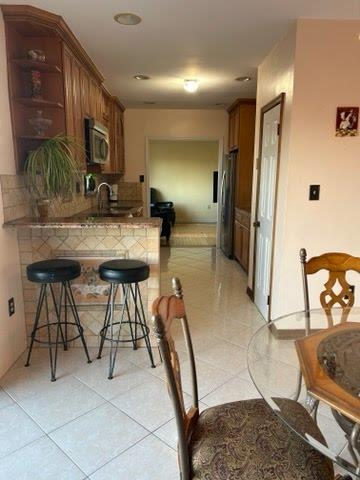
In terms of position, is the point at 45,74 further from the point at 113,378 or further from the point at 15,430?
the point at 15,430

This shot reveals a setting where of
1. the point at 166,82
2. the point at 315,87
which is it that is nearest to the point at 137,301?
the point at 315,87

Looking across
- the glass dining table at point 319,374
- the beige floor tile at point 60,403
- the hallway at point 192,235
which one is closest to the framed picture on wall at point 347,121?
the glass dining table at point 319,374

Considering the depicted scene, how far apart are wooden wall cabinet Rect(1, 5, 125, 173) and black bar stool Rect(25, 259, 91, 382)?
0.80 metres

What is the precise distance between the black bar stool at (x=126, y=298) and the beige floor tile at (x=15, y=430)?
57 cm

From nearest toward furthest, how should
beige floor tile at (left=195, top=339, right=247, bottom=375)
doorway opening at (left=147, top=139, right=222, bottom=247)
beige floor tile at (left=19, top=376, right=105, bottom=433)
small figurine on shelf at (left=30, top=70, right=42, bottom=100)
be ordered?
beige floor tile at (left=19, top=376, right=105, bottom=433) → beige floor tile at (left=195, top=339, right=247, bottom=375) → small figurine on shelf at (left=30, top=70, right=42, bottom=100) → doorway opening at (left=147, top=139, right=222, bottom=247)

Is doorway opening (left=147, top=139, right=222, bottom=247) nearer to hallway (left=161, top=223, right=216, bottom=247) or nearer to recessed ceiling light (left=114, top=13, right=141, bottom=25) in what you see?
hallway (left=161, top=223, right=216, bottom=247)

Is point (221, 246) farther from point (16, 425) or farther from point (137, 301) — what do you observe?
point (16, 425)

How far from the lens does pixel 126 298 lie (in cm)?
257

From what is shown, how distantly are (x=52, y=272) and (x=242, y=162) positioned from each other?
3.63 metres

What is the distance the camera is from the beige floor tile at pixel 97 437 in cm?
164

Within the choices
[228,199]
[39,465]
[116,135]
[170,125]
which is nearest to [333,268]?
[39,465]

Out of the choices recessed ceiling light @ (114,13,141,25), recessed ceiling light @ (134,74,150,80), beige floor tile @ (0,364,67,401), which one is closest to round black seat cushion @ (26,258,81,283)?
beige floor tile @ (0,364,67,401)

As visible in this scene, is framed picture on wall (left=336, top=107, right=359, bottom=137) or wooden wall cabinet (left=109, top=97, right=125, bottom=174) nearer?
framed picture on wall (left=336, top=107, right=359, bottom=137)

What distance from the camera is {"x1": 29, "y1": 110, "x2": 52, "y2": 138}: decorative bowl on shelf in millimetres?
2525
